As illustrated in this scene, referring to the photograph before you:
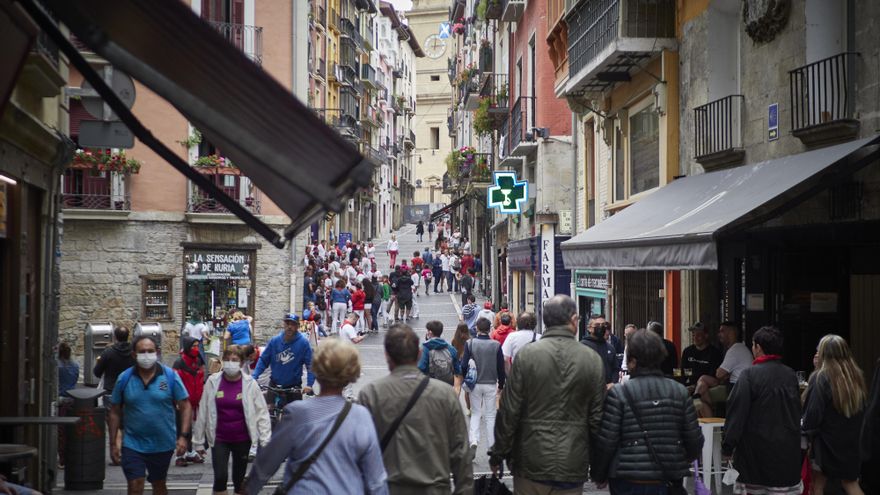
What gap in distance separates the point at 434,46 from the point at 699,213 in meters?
103

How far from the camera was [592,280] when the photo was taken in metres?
24.5

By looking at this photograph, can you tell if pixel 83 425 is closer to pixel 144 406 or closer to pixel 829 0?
pixel 144 406

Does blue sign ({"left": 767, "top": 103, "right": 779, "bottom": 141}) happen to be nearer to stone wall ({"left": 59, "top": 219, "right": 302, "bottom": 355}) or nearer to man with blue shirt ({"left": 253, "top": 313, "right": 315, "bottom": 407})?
man with blue shirt ({"left": 253, "top": 313, "right": 315, "bottom": 407})

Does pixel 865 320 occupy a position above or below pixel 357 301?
above

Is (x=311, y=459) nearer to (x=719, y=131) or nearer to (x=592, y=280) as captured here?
(x=719, y=131)

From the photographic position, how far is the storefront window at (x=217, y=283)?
97.5 ft

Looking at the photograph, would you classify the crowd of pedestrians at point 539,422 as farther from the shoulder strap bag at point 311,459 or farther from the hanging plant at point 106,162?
the hanging plant at point 106,162

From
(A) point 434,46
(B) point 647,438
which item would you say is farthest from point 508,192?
(A) point 434,46

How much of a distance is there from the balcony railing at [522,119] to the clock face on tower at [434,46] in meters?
80.1

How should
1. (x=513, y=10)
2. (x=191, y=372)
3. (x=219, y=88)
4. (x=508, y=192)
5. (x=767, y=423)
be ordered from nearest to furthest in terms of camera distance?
(x=219, y=88) → (x=767, y=423) → (x=191, y=372) → (x=508, y=192) → (x=513, y=10)

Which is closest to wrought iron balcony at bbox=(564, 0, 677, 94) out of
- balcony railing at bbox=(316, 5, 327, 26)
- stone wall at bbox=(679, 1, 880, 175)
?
stone wall at bbox=(679, 1, 880, 175)

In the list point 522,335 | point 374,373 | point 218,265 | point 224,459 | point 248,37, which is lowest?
point 374,373

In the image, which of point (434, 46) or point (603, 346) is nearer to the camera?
point (603, 346)

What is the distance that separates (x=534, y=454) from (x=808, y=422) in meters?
→ 3.04
